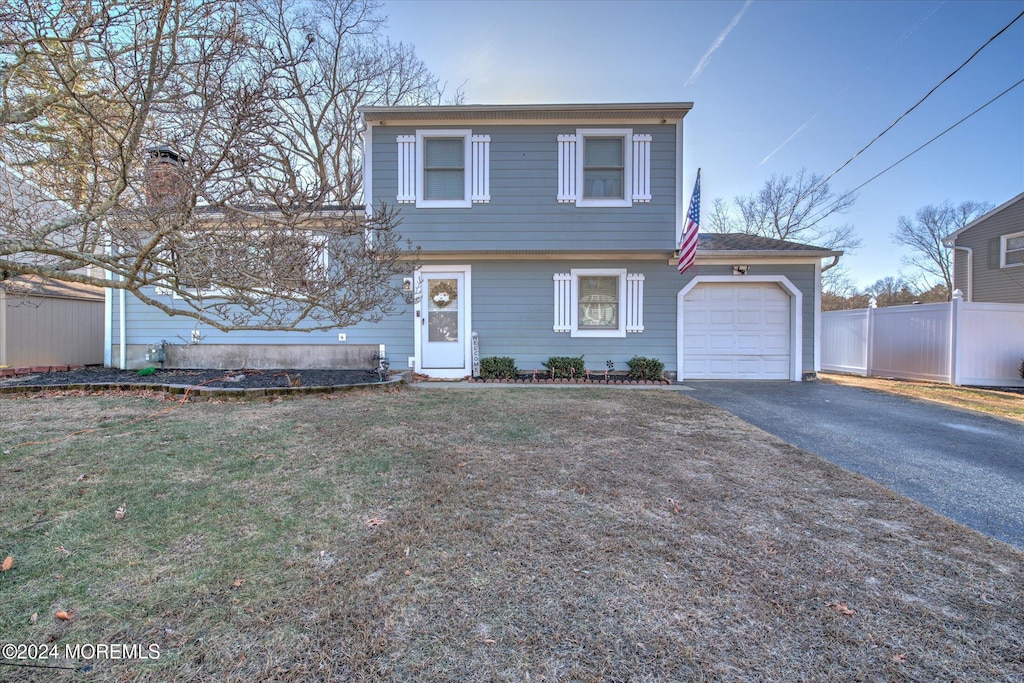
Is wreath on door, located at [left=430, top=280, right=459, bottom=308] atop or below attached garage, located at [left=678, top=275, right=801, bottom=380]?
atop

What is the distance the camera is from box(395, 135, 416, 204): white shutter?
8.29 metres

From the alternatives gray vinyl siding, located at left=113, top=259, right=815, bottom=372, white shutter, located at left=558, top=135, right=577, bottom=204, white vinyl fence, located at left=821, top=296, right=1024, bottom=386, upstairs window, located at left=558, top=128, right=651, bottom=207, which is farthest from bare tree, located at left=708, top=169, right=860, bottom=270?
white shutter, located at left=558, top=135, right=577, bottom=204

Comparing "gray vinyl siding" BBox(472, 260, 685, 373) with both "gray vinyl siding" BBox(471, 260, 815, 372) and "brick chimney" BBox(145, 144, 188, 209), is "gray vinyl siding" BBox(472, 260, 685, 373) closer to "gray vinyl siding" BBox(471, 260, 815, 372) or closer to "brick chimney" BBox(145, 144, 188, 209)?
"gray vinyl siding" BBox(471, 260, 815, 372)

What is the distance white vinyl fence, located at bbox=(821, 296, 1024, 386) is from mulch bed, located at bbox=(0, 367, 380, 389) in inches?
487

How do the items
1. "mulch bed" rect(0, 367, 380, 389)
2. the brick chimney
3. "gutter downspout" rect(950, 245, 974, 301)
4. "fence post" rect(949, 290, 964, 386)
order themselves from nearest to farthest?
1. the brick chimney
2. "mulch bed" rect(0, 367, 380, 389)
3. "fence post" rect(949, 290, 964, 386)
4. "gutter downspout" rect(950, 245, 974, 301)

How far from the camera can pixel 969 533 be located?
8.34ft

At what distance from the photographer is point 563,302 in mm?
8602

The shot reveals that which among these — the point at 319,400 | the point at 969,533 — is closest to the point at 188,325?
the point at 319,400

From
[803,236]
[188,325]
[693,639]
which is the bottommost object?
[693,639]

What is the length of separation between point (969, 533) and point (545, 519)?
2.66 meters

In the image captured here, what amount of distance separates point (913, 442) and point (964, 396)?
4958mm

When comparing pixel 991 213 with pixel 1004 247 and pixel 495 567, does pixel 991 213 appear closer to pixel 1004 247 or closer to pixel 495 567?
pixel 1004 247

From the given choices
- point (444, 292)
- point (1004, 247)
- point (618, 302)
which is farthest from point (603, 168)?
point (1004, 247)

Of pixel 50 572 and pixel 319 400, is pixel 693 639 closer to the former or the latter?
pixel 50 572
